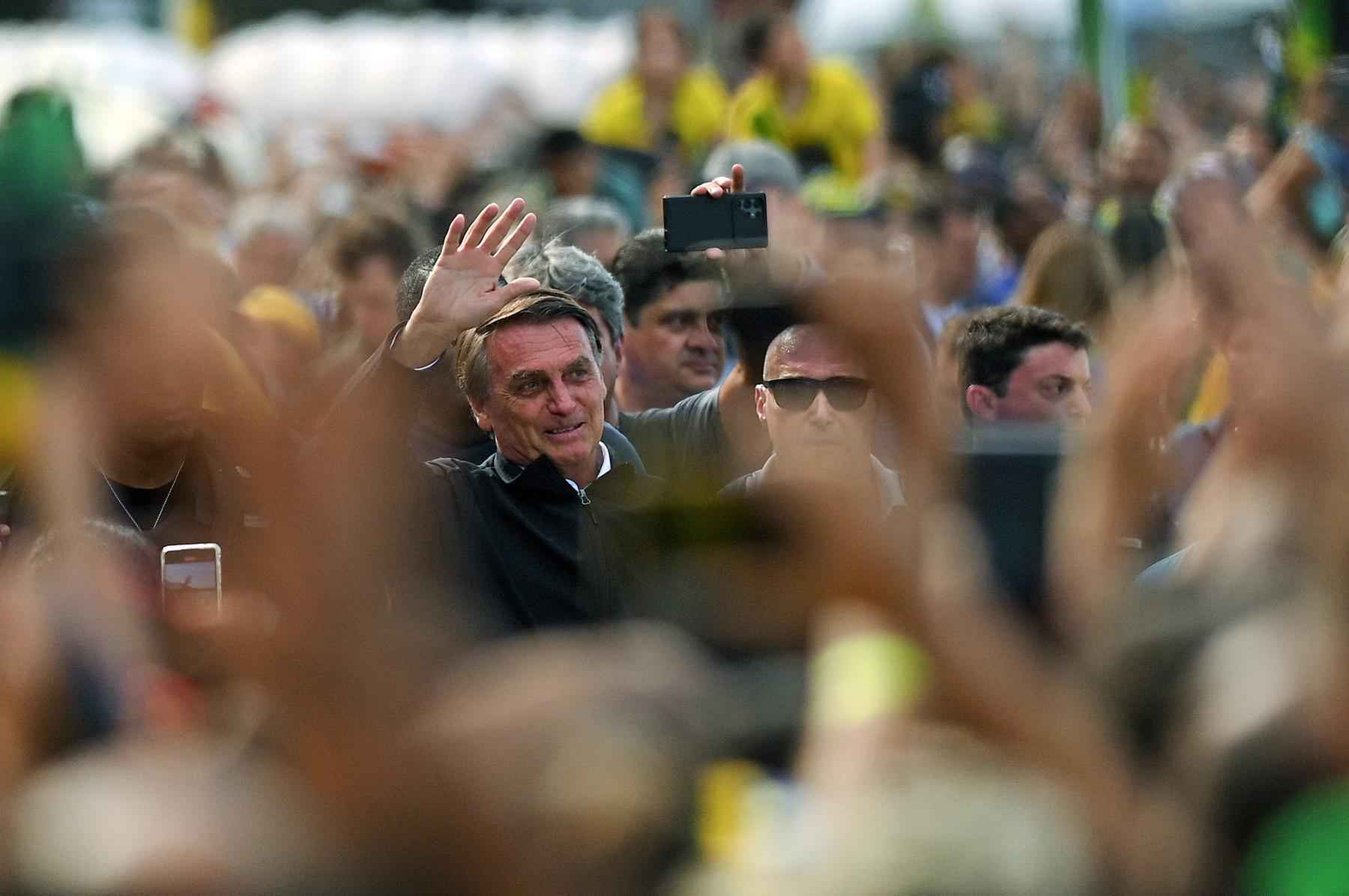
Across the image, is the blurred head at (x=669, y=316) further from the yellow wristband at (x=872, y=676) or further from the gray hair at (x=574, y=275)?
the yellow wristband at (x=872, y=676)

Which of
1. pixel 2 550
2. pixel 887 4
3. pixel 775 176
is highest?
pixel 887 4

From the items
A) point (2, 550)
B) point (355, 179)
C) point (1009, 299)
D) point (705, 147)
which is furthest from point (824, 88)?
point (2, 550)

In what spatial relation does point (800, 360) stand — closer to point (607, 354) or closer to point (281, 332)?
point (607, 354)

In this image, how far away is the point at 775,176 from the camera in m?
6.85

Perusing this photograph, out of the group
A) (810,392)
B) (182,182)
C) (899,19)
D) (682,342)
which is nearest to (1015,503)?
(810,392)

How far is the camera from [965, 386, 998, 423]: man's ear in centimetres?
493

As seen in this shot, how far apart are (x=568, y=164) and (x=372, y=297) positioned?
2.12 m

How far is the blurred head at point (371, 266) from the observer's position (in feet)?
20.3

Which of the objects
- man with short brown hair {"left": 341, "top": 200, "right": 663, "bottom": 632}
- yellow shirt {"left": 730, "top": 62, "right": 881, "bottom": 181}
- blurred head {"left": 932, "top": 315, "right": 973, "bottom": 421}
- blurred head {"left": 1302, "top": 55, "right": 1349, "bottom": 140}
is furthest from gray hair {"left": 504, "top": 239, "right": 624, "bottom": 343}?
yellow shirt {"left": 730, "top": 62, "right": 881, "bottom": 181}

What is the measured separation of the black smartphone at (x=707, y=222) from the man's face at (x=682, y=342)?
1.41 meters

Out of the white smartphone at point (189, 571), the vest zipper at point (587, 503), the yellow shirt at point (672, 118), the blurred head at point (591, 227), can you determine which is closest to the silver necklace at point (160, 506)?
the white smartphone at point (189, 571)

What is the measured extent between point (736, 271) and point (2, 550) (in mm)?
2237

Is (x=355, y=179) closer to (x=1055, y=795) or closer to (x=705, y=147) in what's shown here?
(x=705, y=147)

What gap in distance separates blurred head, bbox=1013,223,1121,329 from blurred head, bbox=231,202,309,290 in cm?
259
